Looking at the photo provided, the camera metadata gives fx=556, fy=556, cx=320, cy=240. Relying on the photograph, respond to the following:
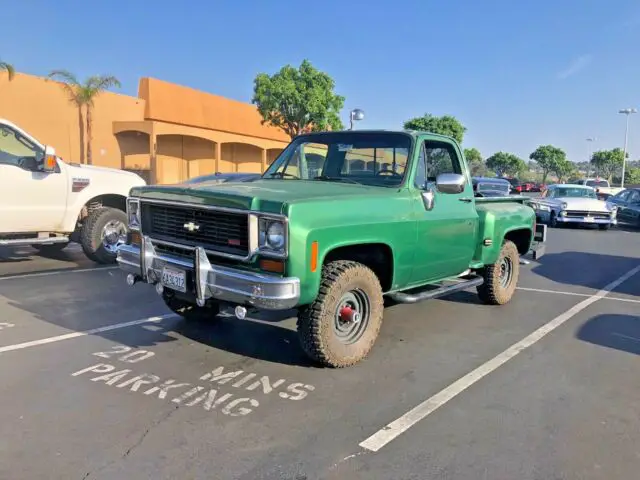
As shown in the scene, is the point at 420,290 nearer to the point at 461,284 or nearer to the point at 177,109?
the point at 461,284

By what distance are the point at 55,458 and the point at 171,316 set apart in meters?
2.95

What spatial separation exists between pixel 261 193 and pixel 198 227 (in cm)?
59

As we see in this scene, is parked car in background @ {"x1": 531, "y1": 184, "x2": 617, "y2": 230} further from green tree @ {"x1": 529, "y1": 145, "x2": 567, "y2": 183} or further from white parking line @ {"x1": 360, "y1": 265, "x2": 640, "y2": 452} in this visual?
green tree @ {"x1": 529, "y1": 145, "x2": 567, "y2": 183}

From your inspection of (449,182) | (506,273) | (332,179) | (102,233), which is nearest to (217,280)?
(332,179)

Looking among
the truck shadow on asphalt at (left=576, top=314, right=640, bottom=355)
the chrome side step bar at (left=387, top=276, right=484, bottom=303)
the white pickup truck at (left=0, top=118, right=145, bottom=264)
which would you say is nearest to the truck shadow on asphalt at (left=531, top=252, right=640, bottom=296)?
the truck shadow on asphalt at (left=576, top=314, right=640, bottom=355)

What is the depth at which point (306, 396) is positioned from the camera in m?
3.99

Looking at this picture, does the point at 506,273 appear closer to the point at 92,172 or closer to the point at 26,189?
the point at 92,172

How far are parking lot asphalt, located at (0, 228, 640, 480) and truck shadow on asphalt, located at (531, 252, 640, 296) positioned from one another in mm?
2090

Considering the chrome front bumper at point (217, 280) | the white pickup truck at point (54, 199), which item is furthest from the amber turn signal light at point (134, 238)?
the white pickup truck at point (54, 199)

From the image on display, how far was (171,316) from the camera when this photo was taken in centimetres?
599

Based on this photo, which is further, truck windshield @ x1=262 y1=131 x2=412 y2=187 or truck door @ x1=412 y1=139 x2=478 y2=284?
truck windshield @ x1=262 y1=131 x2=412 y2=187

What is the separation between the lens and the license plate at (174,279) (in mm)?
4324

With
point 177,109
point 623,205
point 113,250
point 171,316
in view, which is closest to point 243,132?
point 177,109

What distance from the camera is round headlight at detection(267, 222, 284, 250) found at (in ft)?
12.8
